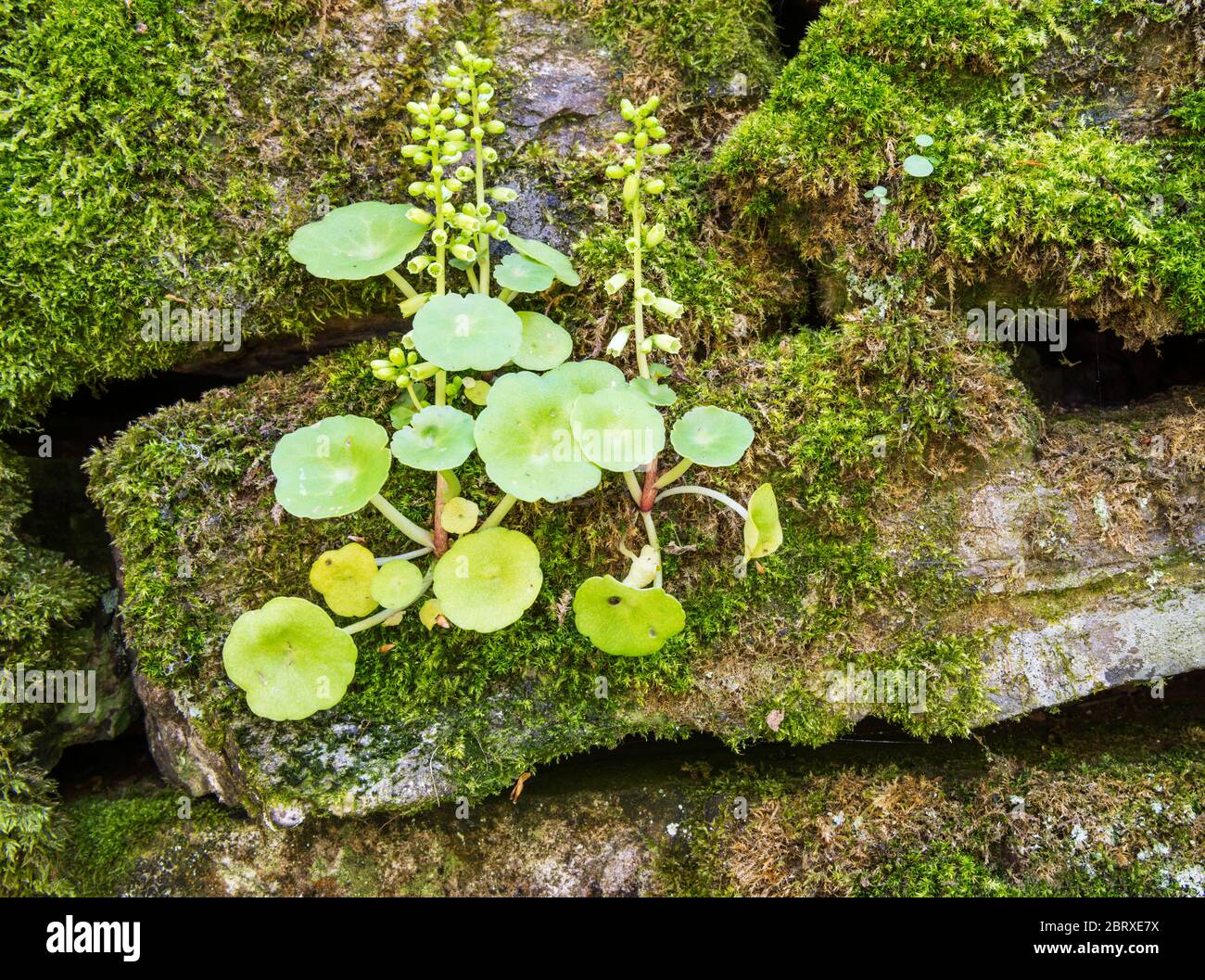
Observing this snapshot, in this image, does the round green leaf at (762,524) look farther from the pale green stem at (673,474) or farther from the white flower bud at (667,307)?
the white flower bud at (667,307)

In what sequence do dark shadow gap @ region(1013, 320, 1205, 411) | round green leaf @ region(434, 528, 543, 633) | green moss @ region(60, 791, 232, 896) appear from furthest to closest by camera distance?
dark shadow gap @ region(1013, 320, 1205, 411) < green moss @ region(60, 791, 232, 896) < round green leaf @ region(434, 528, 543, 633)

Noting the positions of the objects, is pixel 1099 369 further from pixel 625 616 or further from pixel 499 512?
pixel 499 512

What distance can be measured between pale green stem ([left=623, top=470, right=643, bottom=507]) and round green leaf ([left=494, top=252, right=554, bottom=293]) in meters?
0.60

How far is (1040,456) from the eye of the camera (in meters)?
2.57

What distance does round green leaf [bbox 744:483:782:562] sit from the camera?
7.07 feet

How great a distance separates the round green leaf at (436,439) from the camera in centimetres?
200

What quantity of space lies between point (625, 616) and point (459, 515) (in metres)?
0.55

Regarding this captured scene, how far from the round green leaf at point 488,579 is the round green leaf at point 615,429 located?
13.5 inches

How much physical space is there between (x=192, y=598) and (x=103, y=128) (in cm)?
151

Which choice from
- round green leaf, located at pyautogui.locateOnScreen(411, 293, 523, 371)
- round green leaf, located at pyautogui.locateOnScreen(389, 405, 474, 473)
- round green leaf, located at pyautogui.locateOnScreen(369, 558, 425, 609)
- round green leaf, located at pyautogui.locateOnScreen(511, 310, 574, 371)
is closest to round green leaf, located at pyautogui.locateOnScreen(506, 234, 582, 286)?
round green leaf, located at pyautogui.locateOnScreen(511, 310, 574, 371)

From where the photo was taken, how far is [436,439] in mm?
2074

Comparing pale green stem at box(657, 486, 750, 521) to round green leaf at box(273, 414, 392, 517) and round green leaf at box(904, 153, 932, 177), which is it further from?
round green leaf at box(904, 153, 932, 177)

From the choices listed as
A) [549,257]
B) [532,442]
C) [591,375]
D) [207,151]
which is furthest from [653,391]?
[207,151]

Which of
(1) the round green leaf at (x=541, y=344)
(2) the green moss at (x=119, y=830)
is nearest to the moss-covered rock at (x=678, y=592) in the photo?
(2) the green moss at (x=119, y=830)
